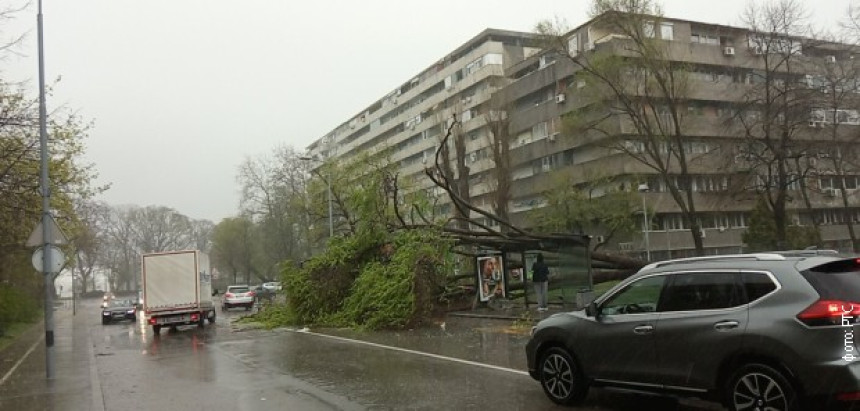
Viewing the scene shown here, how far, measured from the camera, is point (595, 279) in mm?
23766

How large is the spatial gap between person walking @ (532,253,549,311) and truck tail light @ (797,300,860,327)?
43.1ft

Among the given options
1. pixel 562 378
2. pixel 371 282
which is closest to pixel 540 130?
pixel 371 282

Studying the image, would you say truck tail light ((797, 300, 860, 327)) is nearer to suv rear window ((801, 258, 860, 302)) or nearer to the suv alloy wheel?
suv rear window ((801, 258, 860, 302))

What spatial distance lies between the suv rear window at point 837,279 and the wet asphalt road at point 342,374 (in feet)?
7.79

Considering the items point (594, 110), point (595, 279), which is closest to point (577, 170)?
point (594, 110)

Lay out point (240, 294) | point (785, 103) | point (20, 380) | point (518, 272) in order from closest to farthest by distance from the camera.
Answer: point (20, 380), point (518, 272), point (785, 103), point (240, 294)

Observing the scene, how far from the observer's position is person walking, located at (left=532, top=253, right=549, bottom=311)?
61.4 ft

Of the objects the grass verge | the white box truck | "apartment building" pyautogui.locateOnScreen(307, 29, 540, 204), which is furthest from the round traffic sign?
"apartment building" pyautogui.locateOnScreen(307, 29, 540, 204)

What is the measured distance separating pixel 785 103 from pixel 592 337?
2857 centimetres

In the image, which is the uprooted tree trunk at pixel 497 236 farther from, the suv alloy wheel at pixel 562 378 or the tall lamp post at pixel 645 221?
the tall lamp post at pixel 645 221

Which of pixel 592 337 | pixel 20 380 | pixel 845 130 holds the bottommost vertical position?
pixel 20 380

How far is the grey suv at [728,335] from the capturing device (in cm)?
547

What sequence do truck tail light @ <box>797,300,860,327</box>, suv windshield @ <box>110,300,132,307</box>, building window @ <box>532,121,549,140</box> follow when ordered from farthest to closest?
building window @ <box>532,121,549,140</box> → suv windshield @ <box>110,300,132,307</box> → truck tail light @ <box>797,300,860,327</box>

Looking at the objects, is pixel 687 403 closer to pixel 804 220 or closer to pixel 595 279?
pixel 595 279
